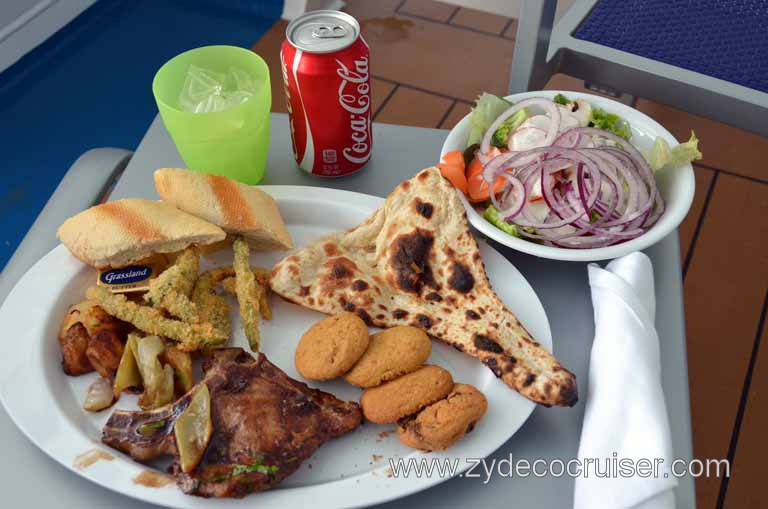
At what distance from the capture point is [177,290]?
114 centimetres

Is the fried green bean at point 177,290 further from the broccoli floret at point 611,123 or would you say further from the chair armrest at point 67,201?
the broccoli floret at point 611,123

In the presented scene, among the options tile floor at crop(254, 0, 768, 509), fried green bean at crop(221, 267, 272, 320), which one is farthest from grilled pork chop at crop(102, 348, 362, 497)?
tile floor at crop(254, 0, 768, 509)

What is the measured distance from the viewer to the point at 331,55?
125cm

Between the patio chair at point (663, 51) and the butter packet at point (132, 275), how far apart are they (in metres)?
0.89

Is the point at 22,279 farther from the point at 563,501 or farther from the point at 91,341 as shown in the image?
the point at 563,501

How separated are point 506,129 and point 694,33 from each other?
644 millimetres

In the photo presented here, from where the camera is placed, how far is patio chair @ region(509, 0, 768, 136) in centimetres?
155

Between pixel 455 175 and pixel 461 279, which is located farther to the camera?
pixel 455 175

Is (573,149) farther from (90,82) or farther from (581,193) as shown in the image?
(90,82)

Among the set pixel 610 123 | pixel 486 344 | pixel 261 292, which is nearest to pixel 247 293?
pixel 261 292

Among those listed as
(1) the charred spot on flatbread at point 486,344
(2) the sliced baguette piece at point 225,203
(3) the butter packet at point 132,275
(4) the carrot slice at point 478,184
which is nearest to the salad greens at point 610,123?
(4) the carrot slice at point 478,184

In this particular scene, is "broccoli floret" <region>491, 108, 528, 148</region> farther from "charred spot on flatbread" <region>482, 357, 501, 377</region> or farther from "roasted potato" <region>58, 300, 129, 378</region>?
"roasted potato" <region>58, 300, 129, 378</region>

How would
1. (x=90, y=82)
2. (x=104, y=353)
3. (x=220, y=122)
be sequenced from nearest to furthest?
(x=104, y=353), (x=220, y=122), (x=90, y=82)

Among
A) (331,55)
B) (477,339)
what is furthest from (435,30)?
(477,339)
